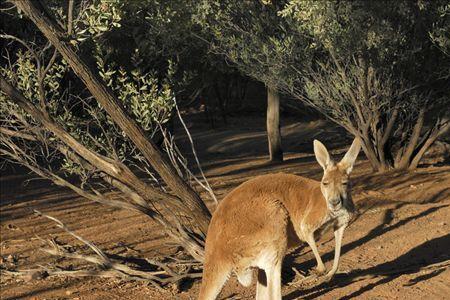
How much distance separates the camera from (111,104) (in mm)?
6242

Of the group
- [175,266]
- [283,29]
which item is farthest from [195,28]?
[175,266]

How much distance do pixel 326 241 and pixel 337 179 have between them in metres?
2.67

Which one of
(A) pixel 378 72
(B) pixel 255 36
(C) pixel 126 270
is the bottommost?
(C) pixel 126 270

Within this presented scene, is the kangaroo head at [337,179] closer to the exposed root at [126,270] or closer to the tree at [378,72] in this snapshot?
the exposed root at [126,270]

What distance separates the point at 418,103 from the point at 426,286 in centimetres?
660

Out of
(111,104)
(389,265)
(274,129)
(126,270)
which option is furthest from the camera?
(274,129)

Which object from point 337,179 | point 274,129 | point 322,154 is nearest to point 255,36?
point 274,129

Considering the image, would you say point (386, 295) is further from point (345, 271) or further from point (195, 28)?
point (195, 28)

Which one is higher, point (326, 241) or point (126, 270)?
point (126, 270)

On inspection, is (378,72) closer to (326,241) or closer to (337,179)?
(326,241)

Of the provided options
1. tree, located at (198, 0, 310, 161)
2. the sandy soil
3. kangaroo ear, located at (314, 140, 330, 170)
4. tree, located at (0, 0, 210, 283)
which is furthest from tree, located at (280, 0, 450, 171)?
kangaroo ear, located at (314, 140, 330, 170)

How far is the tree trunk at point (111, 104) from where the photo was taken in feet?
19.3

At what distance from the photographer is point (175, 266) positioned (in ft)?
24.0

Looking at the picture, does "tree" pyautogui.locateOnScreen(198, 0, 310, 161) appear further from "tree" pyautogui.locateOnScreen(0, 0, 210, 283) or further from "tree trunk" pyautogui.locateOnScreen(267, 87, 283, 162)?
"tree trunk" pyautogui.locateOnScreen(267, 87, 283, 162)
